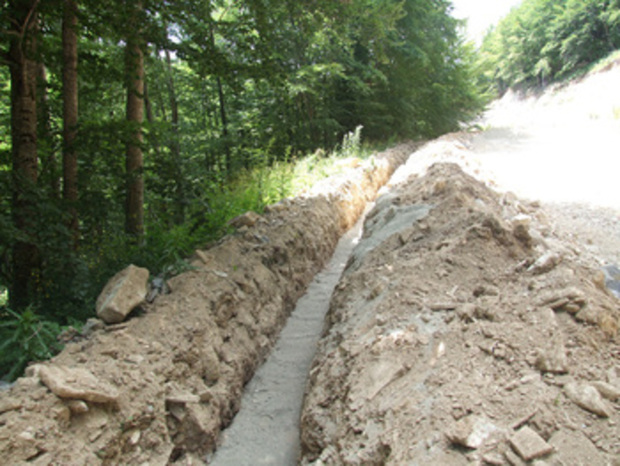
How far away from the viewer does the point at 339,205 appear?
7.09 m

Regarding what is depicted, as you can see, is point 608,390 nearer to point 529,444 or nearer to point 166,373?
point 529,444

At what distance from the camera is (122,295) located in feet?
8.34

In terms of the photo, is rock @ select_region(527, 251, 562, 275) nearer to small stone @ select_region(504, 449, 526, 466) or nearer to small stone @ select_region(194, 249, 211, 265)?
small stone @ select_region(504, 449, 526, 466)

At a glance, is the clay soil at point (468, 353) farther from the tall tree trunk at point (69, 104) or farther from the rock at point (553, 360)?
the tall tree trunk at point (69, 104)

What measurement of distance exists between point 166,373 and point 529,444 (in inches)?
76.7

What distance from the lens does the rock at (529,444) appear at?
4.56 feet

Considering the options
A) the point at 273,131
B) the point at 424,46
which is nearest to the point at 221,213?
the point at 273,131

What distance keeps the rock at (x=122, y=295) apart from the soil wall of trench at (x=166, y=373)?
0.09 m

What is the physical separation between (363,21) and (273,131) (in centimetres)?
762

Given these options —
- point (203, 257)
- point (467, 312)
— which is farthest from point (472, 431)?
point (203, 257)

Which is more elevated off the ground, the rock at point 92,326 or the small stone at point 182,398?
the rock at point 92,326

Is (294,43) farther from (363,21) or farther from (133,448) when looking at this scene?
(133,448)

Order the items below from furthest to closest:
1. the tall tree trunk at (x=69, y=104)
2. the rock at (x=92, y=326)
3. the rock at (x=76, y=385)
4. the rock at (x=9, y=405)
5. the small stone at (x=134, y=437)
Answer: the tall tree trunk at (x=69, y=104) → the rock at (x=92, y=326) → the small stone at (x=134, y=437) → the rock at (x=76, y=385) → the rock at (x=9, y=405)

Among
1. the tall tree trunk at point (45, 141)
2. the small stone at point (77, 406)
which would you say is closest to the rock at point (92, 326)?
the small stone at point (77, 406)
